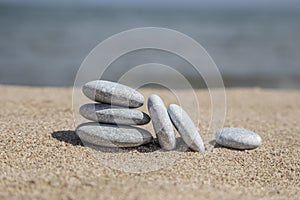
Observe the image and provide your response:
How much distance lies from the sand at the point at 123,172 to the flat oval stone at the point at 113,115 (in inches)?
11.4

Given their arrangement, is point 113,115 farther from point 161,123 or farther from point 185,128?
point 185,128

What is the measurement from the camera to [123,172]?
353 cm

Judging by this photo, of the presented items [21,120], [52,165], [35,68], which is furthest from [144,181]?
[35,68]

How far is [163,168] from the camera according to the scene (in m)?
3.71

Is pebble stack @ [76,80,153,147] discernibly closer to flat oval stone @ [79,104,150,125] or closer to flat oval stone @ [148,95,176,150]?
flat oval stone @ [79,104,150,125]

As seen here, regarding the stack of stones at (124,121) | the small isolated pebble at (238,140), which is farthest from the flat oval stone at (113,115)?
the small isolated pebble at (238,140)

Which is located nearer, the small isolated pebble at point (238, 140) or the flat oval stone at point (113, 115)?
the flat oval stone at point (113, 115)

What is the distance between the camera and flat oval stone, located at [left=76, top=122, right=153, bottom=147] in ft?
13.1

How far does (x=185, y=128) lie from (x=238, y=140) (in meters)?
0.69

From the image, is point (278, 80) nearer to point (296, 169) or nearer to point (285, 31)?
point (296, 169)

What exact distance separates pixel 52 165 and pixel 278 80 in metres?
9.90

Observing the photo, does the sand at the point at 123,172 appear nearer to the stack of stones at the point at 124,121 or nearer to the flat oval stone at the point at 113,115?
the stack of stones at the point at 124,121

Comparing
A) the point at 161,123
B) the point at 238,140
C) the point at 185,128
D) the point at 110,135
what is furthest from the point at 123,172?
the point at 238,140

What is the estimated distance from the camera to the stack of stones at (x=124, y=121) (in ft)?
13.2
